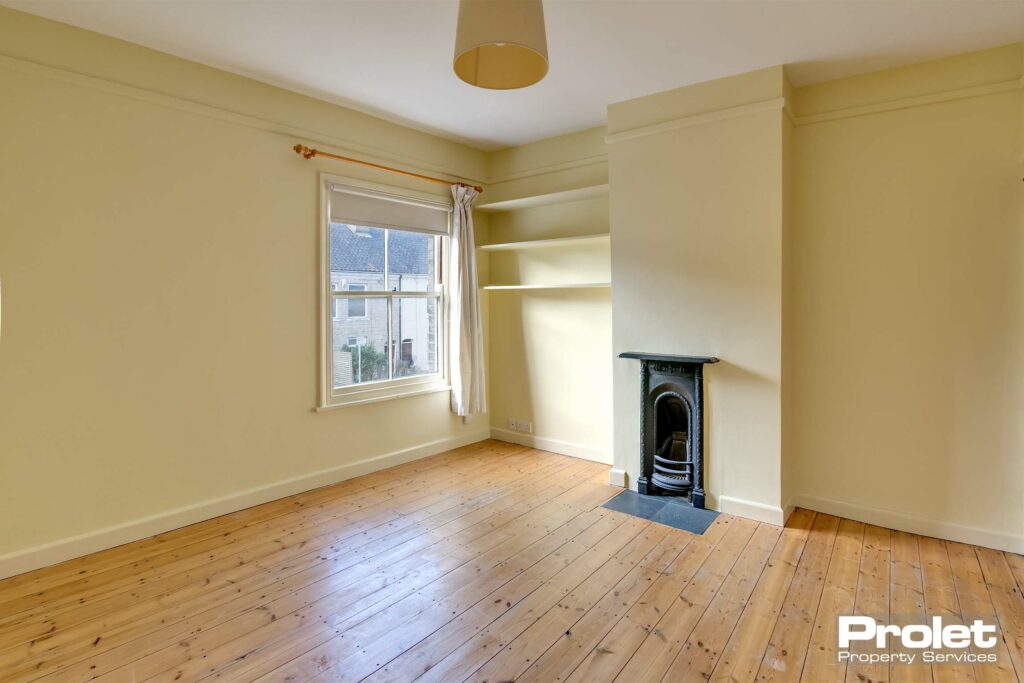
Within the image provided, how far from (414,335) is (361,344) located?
55cm

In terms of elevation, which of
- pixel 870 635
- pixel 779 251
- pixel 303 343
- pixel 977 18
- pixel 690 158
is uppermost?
pixel 977 18

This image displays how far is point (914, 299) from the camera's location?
3.01m

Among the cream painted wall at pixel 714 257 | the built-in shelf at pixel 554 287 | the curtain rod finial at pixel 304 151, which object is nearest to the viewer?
the cream painted wall at pixel 714 257

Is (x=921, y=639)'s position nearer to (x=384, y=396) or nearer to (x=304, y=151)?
(x=384, y=396)

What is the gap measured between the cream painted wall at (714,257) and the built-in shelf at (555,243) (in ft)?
1.61

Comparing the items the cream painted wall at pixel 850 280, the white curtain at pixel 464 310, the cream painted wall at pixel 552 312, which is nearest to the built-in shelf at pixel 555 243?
the cream painted wall at pixel 552 312

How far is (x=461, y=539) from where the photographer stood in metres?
2.95

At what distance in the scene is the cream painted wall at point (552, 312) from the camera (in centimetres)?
434

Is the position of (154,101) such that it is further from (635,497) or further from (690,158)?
(635,497)

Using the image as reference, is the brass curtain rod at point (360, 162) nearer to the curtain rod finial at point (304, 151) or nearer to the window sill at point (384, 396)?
the curtain rod finial at point (304, 151)

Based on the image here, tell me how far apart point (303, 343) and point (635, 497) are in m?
2.54

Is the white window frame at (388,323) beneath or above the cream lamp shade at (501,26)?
beneath

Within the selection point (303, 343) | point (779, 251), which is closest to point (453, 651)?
point (303, 343)

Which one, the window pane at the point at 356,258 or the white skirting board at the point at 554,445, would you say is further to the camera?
the white skirting board at the point at 554,445
